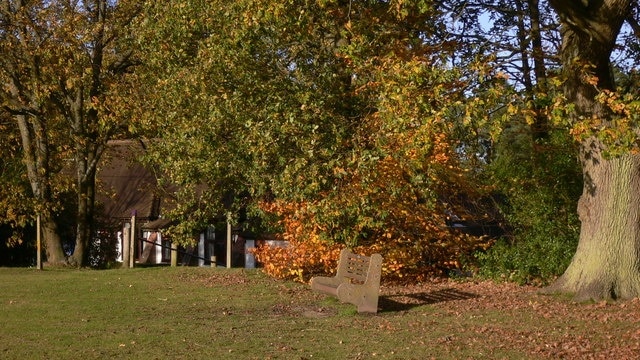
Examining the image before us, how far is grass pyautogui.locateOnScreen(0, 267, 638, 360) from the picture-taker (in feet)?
33.9

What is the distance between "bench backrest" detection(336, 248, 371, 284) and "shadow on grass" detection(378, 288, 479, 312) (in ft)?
1.86

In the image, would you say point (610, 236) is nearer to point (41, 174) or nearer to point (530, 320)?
point (530, 320)

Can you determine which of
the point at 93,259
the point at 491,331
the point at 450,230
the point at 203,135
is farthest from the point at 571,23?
→ the point at 93,259

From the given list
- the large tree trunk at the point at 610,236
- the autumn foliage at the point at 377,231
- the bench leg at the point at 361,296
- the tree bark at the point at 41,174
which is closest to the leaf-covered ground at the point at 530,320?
the large tree trunk at the point at 610,236

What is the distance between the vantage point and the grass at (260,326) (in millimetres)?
10328

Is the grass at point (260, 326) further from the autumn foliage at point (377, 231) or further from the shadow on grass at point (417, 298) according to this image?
the autumn foliage at point (377, 231)

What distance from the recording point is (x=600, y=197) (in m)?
13.9

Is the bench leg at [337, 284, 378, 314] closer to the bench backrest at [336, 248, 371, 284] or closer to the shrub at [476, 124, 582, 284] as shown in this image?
the bench backrest at [336, 248, 371, 284]

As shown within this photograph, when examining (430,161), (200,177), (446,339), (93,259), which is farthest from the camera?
(93,259)

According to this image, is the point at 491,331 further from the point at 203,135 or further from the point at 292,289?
the point at 203,135

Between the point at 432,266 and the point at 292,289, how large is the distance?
303 cm

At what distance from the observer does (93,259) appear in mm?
30062

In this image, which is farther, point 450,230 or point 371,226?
point 450,230

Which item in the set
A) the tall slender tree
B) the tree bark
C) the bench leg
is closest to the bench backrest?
the bench leg
